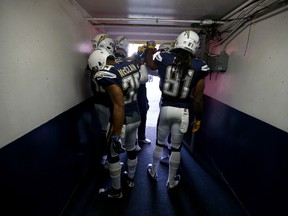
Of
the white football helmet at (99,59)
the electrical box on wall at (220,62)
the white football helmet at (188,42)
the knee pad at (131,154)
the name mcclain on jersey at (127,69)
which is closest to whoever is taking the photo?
the name mcclain on jersey at (127,69)

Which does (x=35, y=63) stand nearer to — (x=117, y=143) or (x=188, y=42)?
(x=117, y=143)

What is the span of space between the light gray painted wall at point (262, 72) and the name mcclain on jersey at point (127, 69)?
3.88 feet

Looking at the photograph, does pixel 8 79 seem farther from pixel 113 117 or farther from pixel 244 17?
pixel 244 17

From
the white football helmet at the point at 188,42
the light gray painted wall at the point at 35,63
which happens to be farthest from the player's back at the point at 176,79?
the light gray painted wall at the point at 35,63

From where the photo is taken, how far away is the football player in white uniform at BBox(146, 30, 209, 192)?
1.66 m

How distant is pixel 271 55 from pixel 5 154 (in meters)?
2.07

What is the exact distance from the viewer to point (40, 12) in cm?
125

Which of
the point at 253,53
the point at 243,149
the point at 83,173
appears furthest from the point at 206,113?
the point at 83,173

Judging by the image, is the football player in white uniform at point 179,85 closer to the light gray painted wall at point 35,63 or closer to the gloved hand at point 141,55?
the gloved hand at point 141,55

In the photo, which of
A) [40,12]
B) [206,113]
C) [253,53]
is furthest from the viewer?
[206,113]

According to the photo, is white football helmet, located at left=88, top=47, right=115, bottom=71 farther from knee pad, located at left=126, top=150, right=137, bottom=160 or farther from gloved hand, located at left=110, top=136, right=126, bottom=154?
knee pad, located at left=126, top=150, right=137, bottom=160

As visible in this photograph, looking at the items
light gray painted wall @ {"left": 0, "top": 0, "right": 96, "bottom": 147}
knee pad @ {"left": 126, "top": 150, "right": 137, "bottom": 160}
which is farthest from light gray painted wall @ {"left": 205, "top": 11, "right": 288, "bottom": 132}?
light gray painted wall @ {"left": 0, "top": 0, "right": 96, "bottom": 147}

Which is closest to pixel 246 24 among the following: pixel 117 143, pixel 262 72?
pixel 262 72

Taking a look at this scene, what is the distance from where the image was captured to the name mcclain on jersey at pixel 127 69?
59.9 inches
